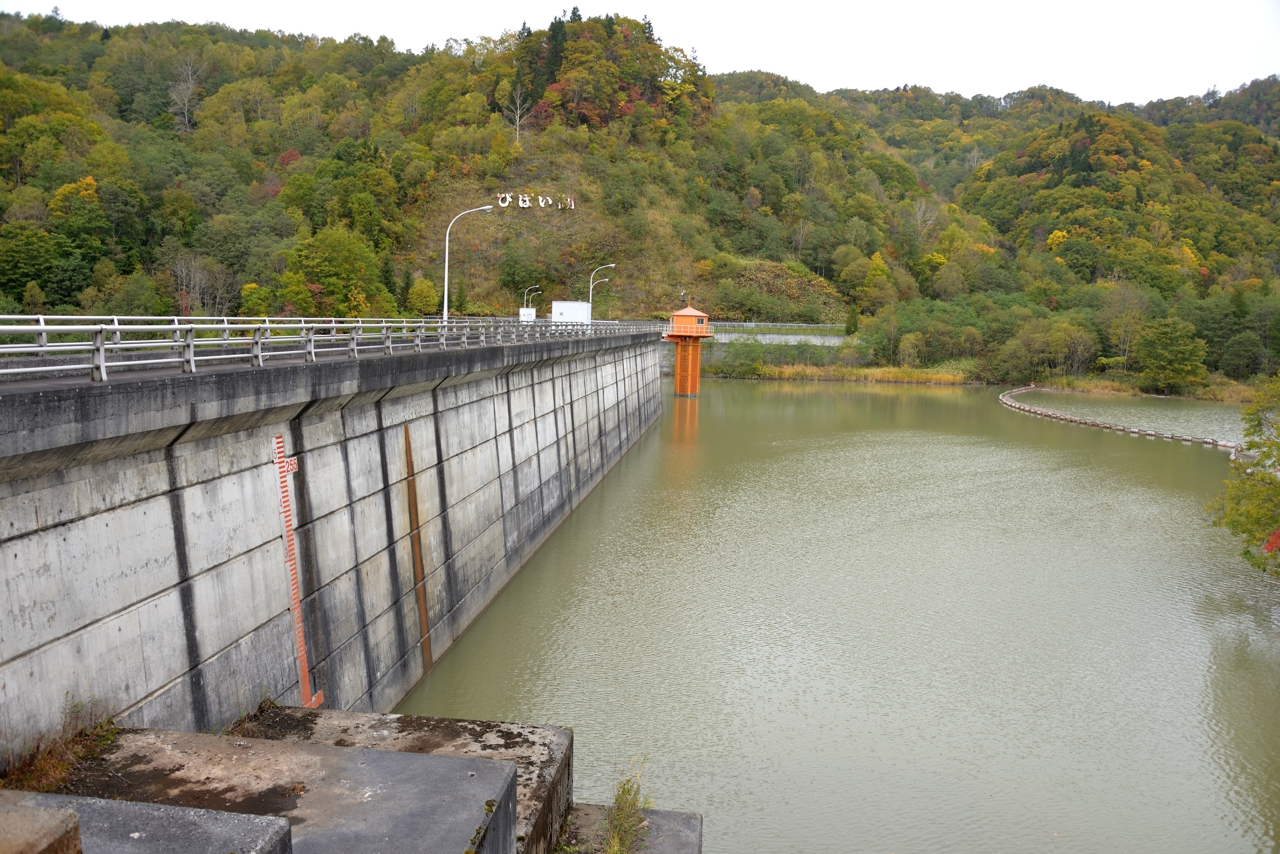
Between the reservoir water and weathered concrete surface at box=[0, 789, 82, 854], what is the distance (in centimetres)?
840

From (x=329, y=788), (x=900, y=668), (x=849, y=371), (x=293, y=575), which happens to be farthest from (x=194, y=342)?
(x=849, y=371)

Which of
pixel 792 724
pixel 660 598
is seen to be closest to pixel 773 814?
pixel 792 724

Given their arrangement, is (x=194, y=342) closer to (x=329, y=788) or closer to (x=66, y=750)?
(x=66, y=750)

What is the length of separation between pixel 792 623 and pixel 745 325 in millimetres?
65517

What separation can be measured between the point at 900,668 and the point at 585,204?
3279 inches

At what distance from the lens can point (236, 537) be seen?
987 cm

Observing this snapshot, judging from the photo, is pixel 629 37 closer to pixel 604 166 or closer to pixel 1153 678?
pixel 604 166

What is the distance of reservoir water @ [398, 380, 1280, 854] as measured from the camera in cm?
1206

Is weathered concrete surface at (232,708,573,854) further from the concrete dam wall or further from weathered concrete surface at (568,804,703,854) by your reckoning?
the concrete dam wall

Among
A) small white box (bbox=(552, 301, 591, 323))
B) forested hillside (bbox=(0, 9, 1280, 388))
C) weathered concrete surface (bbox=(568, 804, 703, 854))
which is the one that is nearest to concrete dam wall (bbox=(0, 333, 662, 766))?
weathered concrete surface (bbox=(568, 804, 703, 854))

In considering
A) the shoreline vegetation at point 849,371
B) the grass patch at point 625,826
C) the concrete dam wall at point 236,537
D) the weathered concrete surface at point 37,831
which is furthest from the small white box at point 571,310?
the weathered concrete surface at point 37,831

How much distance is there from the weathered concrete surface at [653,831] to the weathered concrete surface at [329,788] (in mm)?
1684

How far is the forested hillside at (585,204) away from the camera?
69312mm

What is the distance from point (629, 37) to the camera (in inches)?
4614
